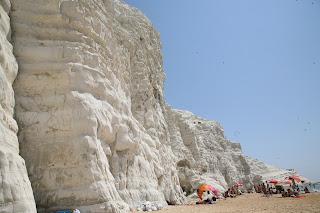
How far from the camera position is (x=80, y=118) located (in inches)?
482

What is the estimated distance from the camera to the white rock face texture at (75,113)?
11297 mm

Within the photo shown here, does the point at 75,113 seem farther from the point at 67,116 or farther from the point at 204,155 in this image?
the point at 204,155

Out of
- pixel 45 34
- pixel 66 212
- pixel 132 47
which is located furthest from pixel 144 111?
pixel 66 212

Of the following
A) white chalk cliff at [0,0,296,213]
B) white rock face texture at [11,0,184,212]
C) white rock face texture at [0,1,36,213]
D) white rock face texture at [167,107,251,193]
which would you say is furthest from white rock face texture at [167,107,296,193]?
white rock face texture at [0,1,36,213]

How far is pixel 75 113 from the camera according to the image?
12.3 metres

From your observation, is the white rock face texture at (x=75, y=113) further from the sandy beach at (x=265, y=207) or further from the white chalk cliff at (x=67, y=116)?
the sandy beach at (x=265, y=207)

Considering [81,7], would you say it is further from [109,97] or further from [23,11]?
[109,97]

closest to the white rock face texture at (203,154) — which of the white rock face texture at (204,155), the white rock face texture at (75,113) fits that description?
the white rock face texture at (204,155)

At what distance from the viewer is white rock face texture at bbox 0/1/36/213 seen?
800 centimetres

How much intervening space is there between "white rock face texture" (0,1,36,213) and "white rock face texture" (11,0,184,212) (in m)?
1.15

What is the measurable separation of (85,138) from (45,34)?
4974 millimetres

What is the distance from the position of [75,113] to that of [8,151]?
153 inches

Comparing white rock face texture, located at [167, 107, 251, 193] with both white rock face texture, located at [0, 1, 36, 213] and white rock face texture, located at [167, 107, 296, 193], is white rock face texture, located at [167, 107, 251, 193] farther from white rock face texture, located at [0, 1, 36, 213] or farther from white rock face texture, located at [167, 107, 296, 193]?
white rock face texture, located at [0, 1, 36, 213]

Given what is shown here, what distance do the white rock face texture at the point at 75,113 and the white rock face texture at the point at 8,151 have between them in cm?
115
